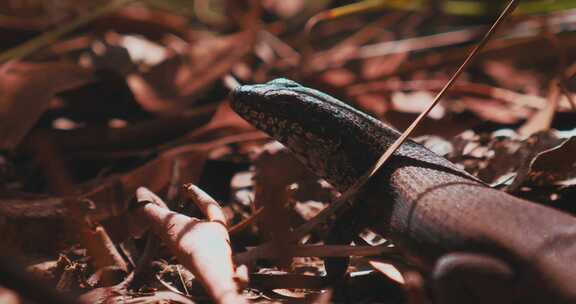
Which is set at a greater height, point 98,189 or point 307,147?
point 307,147

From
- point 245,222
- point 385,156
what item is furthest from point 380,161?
point 245,222

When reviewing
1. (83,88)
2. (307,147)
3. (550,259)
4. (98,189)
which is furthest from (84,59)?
(550,259)

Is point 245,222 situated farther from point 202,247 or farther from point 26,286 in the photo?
point 26,286

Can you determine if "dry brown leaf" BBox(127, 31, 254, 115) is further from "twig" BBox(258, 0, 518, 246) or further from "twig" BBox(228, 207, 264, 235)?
"twig" BBox(258, 0, 518, 246)

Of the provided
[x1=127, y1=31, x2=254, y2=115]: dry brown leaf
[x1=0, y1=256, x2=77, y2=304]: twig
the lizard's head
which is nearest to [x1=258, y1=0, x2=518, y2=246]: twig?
the lizard's head

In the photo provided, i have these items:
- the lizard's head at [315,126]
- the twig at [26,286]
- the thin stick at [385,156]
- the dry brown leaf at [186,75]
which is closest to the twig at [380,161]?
the thin stick at [385,156]

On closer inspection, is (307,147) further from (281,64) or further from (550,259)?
A: (281,64)
